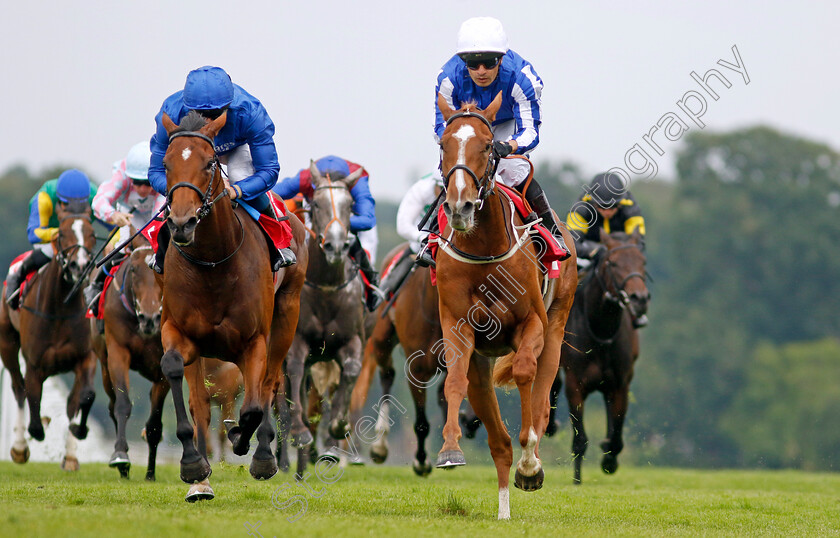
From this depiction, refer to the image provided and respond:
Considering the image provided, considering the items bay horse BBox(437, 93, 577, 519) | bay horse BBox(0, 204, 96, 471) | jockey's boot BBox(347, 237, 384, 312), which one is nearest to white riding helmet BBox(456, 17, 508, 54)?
bay horse BBox(437, 93, 577, 519)

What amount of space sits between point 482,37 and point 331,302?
167 inches

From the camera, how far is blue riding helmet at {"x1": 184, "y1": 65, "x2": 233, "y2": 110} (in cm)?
830

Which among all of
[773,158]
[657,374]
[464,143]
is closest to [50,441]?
[464,143]

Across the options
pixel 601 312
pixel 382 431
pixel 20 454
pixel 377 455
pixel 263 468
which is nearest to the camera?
pixel 263 468

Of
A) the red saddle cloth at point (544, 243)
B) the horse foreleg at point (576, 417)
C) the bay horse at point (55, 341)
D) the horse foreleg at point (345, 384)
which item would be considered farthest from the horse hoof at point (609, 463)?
the bay horse at point (55, 341)

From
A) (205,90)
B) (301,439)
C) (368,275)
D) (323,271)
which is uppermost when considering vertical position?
(205,90)

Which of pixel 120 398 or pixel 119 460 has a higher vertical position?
pixel 120 398

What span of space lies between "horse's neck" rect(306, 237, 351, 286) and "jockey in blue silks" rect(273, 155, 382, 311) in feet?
1.94

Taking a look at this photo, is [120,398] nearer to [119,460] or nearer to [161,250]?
[119,460]

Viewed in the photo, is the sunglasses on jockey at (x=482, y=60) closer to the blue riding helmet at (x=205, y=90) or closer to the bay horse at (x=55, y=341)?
the blue riding helmet at (x=205, y=90)

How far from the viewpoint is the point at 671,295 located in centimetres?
5347

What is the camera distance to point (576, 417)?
1217 cm

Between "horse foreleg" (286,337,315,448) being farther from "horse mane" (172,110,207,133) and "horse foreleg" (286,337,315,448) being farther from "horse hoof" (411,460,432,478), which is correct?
"horse mane" (172,110,207,133)

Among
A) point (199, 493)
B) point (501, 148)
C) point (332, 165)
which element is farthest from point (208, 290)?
point (332, 165)
